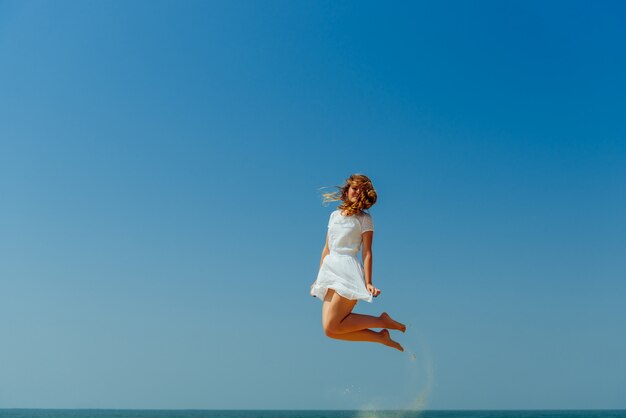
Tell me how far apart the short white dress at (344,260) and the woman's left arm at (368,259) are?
2.4 inches

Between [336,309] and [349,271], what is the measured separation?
52 centimetres

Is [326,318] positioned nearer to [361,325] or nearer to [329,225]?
[361,325]

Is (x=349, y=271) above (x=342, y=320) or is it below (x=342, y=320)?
above

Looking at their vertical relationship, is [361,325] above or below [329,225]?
below

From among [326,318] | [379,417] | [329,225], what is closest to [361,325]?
[326,318]

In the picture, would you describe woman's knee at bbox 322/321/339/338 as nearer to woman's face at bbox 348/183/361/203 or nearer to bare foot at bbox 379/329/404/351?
bare foot at bbox 379/329/404/351

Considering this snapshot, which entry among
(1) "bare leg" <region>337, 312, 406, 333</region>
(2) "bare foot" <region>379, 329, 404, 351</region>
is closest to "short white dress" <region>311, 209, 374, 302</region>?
(1) "bare leg" <region>337, 312, 406, 333</region>

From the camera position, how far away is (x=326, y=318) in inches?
479

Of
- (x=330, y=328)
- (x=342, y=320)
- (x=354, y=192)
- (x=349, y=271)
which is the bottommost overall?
(x=330, y=328)

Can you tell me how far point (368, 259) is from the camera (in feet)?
39.9

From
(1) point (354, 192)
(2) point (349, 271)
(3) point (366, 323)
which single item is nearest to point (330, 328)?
(3) point (366, 323)

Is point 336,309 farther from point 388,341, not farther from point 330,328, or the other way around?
point 388,341

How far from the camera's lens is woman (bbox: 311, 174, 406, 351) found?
39.6ft

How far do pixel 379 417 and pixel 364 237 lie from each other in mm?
4163
